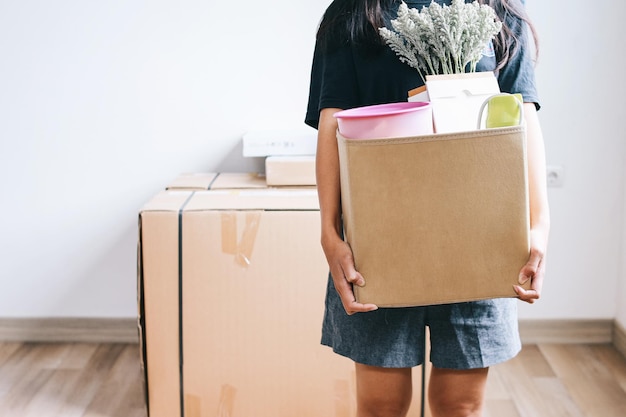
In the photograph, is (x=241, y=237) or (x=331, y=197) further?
(x=241, y=237)

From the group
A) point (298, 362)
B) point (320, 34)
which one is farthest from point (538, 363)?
point (320, 34)

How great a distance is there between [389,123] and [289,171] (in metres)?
1.11

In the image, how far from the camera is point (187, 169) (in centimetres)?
239

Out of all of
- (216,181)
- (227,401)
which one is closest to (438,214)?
(227,401)

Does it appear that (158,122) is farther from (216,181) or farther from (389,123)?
(389,123)

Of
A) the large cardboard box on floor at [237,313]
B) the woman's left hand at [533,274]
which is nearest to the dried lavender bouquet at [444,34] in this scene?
the woman's left hand at [533,274]

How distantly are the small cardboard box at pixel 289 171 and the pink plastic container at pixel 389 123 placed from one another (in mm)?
1055

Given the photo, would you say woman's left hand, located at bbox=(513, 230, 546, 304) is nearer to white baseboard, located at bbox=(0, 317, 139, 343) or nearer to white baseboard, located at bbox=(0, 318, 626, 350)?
white baseboard, located at bbox=(0, 318, 626, 350)

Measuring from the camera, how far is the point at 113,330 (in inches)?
97.1

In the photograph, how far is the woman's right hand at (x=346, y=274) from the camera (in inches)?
40.1

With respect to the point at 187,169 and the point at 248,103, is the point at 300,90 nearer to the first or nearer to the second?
the point at 248,103

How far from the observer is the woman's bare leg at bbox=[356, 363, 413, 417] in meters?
1.17

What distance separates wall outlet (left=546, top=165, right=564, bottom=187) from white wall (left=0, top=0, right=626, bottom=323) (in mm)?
23

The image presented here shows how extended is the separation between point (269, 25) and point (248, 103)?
252 millimetres
